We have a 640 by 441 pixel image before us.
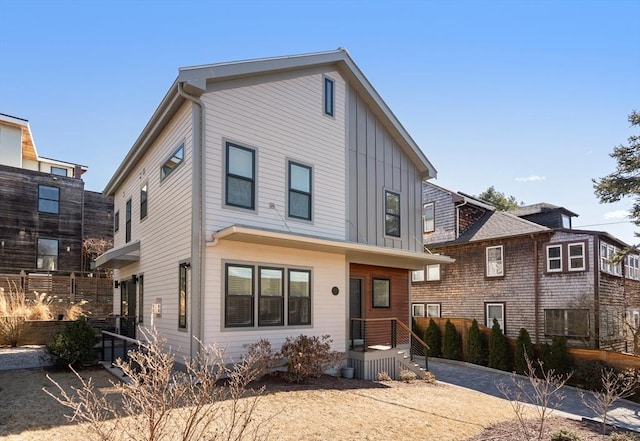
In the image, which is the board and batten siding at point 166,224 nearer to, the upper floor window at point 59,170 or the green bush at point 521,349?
the green bush at point 521,349

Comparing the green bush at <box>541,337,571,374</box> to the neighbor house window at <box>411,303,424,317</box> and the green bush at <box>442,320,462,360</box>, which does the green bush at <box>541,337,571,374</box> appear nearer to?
the green bush at <box>442,320,462,360</box>

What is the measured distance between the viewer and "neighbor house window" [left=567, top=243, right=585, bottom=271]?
17.5m

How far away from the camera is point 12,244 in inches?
859

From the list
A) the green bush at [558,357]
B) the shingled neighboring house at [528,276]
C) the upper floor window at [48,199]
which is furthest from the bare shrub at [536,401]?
the upper floor window at [48,199]

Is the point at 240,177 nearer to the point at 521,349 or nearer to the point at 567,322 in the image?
the point at 521,349

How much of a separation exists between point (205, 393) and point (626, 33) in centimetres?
1289

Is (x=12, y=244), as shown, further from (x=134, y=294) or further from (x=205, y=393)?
(x=205, y=393)

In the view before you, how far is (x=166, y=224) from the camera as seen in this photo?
11539mm

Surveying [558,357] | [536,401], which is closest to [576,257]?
[558,357]

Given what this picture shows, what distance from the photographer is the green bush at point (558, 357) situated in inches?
615

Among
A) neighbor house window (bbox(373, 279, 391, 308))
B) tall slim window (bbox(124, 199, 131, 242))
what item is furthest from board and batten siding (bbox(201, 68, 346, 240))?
tall slim window (bbox(124, 199, 131, 242))

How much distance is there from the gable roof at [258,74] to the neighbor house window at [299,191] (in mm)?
2630

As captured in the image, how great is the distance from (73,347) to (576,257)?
1769 centimetres

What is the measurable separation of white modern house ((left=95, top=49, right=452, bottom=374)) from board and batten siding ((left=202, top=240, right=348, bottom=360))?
29mm
